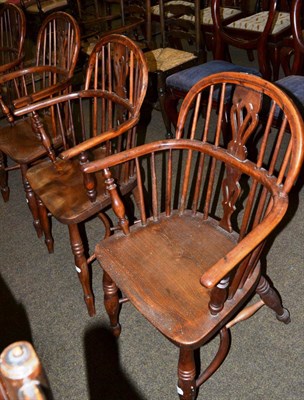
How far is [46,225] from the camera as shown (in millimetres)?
1904

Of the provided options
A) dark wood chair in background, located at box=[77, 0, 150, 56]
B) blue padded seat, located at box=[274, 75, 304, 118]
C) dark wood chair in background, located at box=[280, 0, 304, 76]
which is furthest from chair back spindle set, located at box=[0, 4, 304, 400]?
dark wood chair in background, located at box=[77, 0, 150, 56]

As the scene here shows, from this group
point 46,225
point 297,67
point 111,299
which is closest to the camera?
point 111,299

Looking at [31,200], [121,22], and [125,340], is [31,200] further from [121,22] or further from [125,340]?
[121,22]

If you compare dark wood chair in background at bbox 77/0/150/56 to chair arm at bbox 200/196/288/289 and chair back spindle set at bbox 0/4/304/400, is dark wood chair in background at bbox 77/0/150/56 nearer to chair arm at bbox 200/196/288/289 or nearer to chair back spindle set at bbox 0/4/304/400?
chair back spindle set at bbox 0/4/304/400

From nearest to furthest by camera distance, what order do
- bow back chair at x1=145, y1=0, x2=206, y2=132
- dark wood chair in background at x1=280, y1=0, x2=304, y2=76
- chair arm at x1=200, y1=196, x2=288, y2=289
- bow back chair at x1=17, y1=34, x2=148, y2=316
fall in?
chair arm at x1=200, y1=196, x2=288, y2=289 → bow back chair at x1=17, y1=34, x2=148, y2=316 → dark wood chair in background at x1=280, y1=0, x2=304, y2=76 → bow back chair at x1=145, y1=0, x2=206, y2=132

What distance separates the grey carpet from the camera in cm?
145

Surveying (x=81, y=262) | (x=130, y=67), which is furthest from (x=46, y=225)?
(x=130, y=67)

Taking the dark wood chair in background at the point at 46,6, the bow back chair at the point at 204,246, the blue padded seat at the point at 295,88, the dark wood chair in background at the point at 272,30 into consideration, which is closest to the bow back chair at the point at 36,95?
the bow back chair at the point at 204,246

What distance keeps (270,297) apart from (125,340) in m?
0.59

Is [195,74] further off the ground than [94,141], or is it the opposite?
[94,141]

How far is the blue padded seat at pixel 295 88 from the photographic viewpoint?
196 centimetres

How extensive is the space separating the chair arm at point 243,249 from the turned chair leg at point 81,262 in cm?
75

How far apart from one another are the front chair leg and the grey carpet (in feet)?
0.75

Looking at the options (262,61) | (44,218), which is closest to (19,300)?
(44,218)
